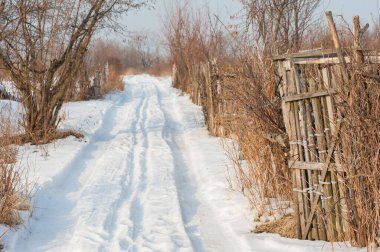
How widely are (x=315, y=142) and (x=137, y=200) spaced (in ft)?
9.42

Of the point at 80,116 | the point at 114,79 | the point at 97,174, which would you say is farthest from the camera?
the point at 114,79

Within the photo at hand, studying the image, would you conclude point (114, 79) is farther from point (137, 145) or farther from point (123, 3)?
point (137, 145)

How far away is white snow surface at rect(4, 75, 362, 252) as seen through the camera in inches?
197

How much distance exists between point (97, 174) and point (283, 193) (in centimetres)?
340

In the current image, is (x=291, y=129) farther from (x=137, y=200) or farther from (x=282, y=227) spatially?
(x=137, y=200)

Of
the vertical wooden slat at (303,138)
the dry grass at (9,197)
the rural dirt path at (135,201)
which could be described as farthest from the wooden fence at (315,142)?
the dry grass at (9,197)

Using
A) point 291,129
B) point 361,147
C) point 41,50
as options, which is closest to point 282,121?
point 291,129

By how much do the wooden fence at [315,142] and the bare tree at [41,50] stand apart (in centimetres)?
702

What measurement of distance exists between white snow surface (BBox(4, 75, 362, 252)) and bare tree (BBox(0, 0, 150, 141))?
1066 mm

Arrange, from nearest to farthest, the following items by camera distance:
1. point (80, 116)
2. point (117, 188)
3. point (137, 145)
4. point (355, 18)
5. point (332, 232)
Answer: point (355, 18) < point (332, 232) < point (117, 188) < point (137, 145) < point (80, 116)

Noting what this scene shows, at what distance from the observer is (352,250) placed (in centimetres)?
426

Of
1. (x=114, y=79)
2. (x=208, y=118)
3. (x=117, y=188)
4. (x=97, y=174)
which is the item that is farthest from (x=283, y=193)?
(x=114, y=79)

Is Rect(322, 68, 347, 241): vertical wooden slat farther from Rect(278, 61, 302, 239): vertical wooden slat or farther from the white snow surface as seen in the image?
Rect(278, 61, 302, 239): vertical wooden slat

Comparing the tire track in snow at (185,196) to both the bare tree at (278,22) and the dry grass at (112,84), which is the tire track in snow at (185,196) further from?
the dry grass at (112,84)
